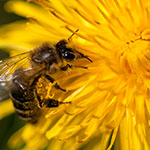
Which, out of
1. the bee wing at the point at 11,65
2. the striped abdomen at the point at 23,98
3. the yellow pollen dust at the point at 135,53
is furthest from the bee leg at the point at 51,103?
the yellow pollen dust at the point at 135,53

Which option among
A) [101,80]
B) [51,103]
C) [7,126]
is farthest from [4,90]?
[7,126]

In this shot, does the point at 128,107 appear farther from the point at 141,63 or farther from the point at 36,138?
the point at 36,138

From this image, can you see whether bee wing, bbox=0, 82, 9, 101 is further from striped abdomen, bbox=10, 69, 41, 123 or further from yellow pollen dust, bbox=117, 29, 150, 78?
yellow pollen dust, bbox=117, 29, 150, 78

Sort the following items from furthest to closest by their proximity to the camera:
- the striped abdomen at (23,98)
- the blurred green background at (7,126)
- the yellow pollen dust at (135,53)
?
the blurred green background at (7,126)
the yellow pollen dust at (135,53)
the striped abdomen at (23,98)

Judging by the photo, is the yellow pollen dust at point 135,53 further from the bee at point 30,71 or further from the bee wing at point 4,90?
the bee wing at point 4,90

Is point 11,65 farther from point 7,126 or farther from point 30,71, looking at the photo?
point 7,126
